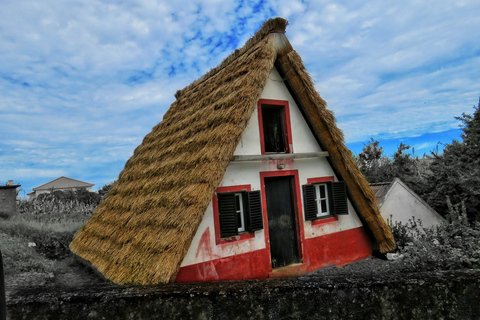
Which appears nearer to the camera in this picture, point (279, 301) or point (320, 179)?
point (279, 301)

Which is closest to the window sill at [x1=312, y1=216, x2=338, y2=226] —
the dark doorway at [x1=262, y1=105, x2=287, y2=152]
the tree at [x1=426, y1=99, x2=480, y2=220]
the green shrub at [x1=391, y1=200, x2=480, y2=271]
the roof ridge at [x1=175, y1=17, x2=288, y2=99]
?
the green shrub at [x1=391, y1=200, x2=480, y2=271]

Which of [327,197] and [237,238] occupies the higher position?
[327,197]

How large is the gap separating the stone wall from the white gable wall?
347 cm

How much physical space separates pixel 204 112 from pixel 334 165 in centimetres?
362

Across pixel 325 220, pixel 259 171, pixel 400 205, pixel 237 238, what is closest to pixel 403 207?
pixel 400 205

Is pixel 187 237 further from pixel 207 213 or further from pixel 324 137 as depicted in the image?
pixel 324 137

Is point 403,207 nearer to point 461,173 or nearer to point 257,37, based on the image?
point 461,173

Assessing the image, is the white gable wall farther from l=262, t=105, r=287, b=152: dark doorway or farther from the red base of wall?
l=262, t=105, r=287, b=152: dark doorway

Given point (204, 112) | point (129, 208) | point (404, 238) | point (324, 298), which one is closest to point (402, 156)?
point (404, 238)

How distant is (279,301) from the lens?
8.14 feet

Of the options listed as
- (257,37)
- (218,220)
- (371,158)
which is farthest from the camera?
(371,158)

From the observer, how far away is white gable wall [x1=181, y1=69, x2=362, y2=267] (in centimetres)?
623

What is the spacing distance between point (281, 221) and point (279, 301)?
16.8 feet

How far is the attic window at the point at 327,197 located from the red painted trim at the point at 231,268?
1.88 meters
